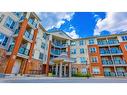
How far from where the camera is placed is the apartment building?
518 cm

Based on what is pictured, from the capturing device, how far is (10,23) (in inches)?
233

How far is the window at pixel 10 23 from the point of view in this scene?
18.6 ft

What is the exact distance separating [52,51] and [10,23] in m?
3.09

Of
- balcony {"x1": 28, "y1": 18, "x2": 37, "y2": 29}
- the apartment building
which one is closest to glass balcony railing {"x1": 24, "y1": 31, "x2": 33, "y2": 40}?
the apartment building

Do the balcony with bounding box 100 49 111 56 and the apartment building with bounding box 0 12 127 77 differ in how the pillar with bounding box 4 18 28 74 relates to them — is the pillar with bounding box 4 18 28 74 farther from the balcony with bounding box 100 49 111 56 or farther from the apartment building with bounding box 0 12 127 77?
the balcony with bounding box 100 49 111 56

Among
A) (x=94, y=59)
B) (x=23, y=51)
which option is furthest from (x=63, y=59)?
(x=23, y=51)

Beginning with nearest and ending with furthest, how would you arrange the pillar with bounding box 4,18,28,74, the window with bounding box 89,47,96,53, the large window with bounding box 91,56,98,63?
the pillar with bounding box 4,18,28,74 < the large window with bounding box 91,56,98,63 < the window with bounding box 89,47,96,53

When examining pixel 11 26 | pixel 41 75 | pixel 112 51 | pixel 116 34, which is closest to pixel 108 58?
pixel 112 51

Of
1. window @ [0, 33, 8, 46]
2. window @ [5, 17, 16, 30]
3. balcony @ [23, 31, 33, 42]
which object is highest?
window @ [5, 17, 16, 30]

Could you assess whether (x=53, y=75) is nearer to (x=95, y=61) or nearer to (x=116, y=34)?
(x=95, y=61)

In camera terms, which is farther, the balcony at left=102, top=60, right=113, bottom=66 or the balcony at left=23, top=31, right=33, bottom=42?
the balcony at left=23, top=31, right=33, bottom=42

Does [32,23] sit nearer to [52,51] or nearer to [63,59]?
[52,51]

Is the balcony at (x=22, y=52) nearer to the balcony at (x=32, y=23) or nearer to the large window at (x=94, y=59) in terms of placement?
the balcony at (x=32, y=23)
